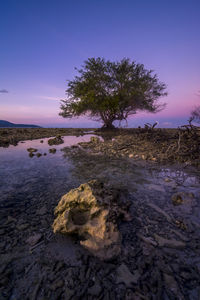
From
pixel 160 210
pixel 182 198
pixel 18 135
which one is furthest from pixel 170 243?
pixel 18 135

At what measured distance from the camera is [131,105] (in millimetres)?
23875

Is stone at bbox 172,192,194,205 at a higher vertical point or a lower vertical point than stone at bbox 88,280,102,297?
higher

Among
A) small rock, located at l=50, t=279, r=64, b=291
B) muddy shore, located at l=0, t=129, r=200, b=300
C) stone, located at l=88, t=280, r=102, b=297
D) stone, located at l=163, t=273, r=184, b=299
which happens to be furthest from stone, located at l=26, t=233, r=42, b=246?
stone, located at l=163, t=273, r=184, b=299

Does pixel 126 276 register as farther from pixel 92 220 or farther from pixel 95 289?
pixel 92 220

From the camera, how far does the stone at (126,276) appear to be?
4.33ft

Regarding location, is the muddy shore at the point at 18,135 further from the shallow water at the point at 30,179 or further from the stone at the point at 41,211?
the stone at the point at 41,211

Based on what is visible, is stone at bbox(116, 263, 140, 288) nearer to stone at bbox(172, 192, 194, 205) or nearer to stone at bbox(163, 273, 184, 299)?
stone at bbox(163, 273, 184, 299)

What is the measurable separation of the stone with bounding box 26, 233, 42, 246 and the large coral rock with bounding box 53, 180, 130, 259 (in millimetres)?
210

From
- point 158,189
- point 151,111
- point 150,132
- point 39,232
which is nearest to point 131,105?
point 151,111

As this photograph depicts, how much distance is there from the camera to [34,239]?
Result: 183 cm

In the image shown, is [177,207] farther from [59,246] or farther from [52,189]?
[52,189]

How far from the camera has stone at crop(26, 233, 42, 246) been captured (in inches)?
69.6

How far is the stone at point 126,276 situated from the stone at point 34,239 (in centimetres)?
107

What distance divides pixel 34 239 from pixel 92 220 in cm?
79
